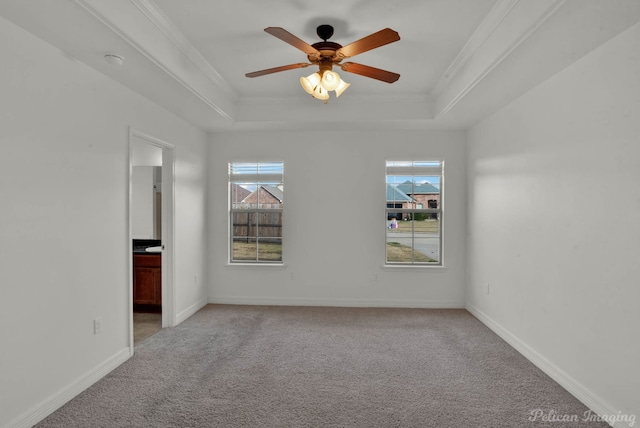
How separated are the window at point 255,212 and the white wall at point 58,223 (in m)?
1.88

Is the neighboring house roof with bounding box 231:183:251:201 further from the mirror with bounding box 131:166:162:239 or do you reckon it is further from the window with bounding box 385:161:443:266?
the window with bounding box 385:161:443:266

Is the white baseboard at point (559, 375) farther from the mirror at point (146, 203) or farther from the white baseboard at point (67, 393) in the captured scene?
the mirror at point (146, 203)

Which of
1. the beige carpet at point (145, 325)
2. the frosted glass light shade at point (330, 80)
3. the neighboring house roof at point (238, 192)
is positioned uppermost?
the frosted glass light shade at point (330, 80)

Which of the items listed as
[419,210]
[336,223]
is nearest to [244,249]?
[336,223]

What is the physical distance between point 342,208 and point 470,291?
206cm

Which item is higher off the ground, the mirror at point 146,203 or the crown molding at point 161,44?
the crown molding at point 161,44

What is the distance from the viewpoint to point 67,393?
98.4 inches

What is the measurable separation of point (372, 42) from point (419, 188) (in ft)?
10.1

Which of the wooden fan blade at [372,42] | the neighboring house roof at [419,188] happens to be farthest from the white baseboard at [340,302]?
the wooden fan blade at [372,42]

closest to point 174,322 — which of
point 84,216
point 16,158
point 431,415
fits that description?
point 84,216

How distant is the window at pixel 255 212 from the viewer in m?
5.13

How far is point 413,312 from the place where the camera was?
468cm

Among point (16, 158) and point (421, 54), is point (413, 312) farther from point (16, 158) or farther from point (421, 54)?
point (16, 158)

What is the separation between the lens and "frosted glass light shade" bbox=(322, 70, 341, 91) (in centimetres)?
265
